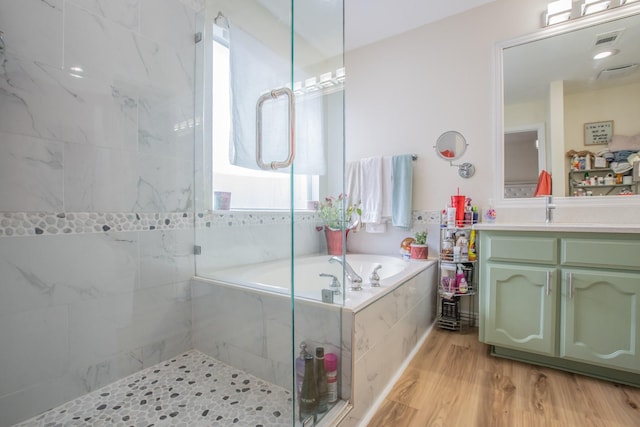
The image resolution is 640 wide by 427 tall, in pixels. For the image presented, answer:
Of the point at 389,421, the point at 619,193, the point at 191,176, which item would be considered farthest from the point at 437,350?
the point at 191,176

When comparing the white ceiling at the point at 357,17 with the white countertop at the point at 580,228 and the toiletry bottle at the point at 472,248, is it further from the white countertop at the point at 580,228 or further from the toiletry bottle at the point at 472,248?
the toiletry bottle at the point at 472,248

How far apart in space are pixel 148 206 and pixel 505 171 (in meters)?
2.44

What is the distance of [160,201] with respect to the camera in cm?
158

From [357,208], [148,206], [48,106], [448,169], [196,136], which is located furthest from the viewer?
[357,208]

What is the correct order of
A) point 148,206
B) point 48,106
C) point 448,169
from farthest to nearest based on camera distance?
point 448,169 → point 148,206 → point 48,106

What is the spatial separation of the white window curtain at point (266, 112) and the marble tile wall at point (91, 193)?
27cm

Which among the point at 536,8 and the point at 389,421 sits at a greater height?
the point at 536,8

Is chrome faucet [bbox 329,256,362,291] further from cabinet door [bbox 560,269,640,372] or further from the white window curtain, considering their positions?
cabinet door [bbox 560,269,640,372]

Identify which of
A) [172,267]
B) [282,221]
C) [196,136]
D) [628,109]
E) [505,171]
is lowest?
[172,267]

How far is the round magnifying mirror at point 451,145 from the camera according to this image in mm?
2344

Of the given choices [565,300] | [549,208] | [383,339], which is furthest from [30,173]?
[549,208]

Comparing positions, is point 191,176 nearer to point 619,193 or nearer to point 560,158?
point 560,158

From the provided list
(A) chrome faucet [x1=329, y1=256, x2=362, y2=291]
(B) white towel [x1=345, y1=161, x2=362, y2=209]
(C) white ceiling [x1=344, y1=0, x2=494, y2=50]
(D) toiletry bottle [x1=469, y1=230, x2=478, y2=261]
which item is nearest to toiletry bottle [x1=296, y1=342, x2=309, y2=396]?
(A) chrome faucet [x1=329, y1=256, x2=362, y2=291]

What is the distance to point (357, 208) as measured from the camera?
2629 mm
